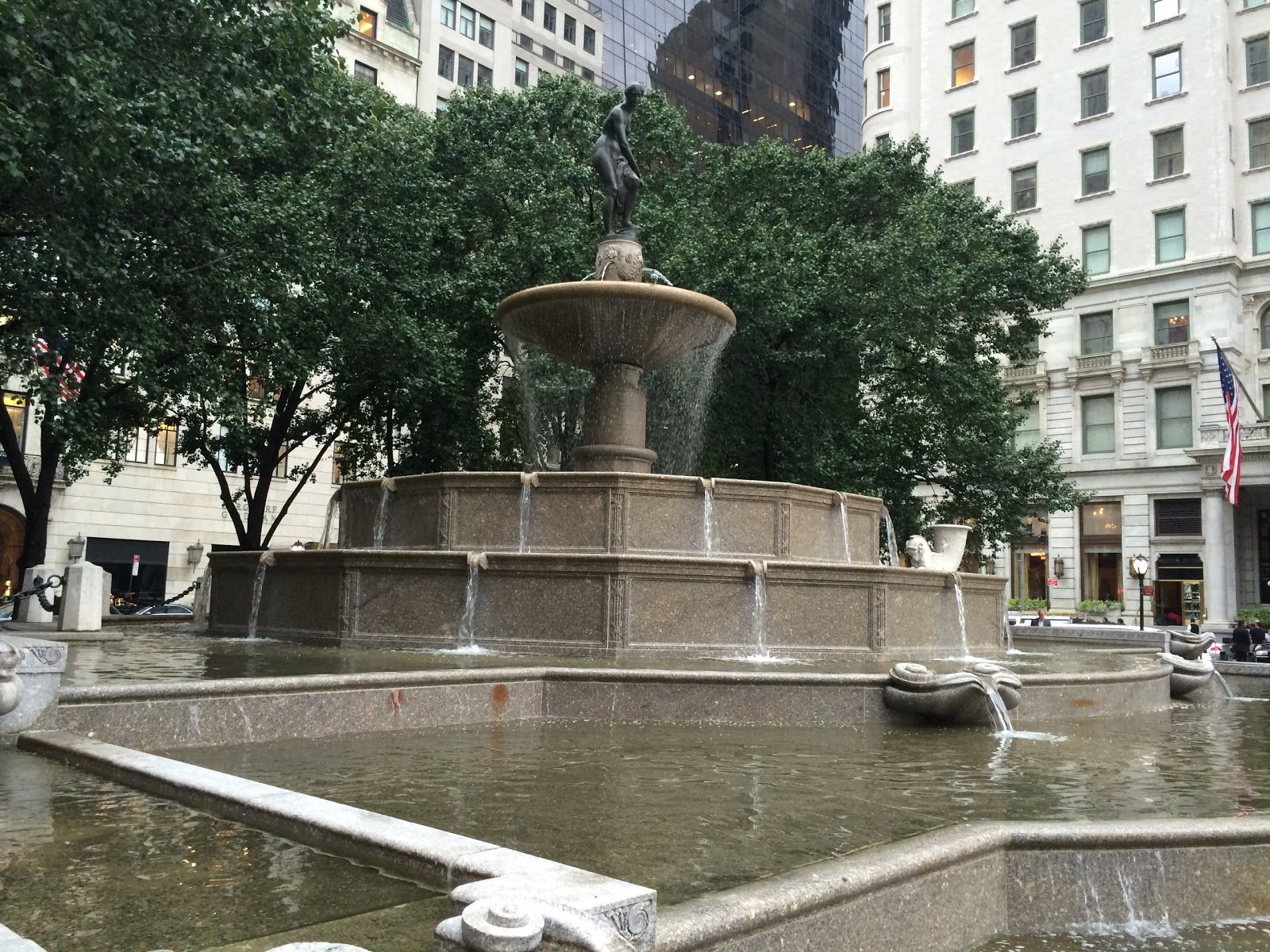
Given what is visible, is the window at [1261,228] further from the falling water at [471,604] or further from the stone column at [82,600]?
the stone column at [82,600]

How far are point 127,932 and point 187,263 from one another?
16972 millimetres

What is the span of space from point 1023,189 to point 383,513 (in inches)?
1805

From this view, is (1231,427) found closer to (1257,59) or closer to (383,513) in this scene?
(1257,59)

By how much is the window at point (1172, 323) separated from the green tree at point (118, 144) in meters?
40.4

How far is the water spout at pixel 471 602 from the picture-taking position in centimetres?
1257

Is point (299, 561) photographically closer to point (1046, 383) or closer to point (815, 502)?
point (815, 502)

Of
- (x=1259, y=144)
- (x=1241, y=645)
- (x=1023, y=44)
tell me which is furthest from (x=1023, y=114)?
(x=1241, y=645)

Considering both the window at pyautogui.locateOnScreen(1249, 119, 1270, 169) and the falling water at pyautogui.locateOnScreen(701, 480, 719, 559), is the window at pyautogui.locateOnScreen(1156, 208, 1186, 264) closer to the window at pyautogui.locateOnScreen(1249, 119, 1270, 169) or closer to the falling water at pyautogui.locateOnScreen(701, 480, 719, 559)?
the window at pyautogui.locateOnScreen(1249, 119, 1270, 169)

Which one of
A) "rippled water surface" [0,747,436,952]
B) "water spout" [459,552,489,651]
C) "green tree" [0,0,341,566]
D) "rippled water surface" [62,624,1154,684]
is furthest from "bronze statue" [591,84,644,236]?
"rippled water surface" [0,747,436,952]

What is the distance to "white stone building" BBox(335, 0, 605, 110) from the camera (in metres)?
49.7

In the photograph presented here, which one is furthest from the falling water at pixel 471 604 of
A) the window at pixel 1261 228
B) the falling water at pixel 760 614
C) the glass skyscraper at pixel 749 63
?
the glass skyscraper at pixel 749 63

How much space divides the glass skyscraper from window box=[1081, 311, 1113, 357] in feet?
113

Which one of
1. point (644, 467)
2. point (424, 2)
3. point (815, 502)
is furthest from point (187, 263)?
point (424, 2)

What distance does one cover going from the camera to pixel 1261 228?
45.4 m
